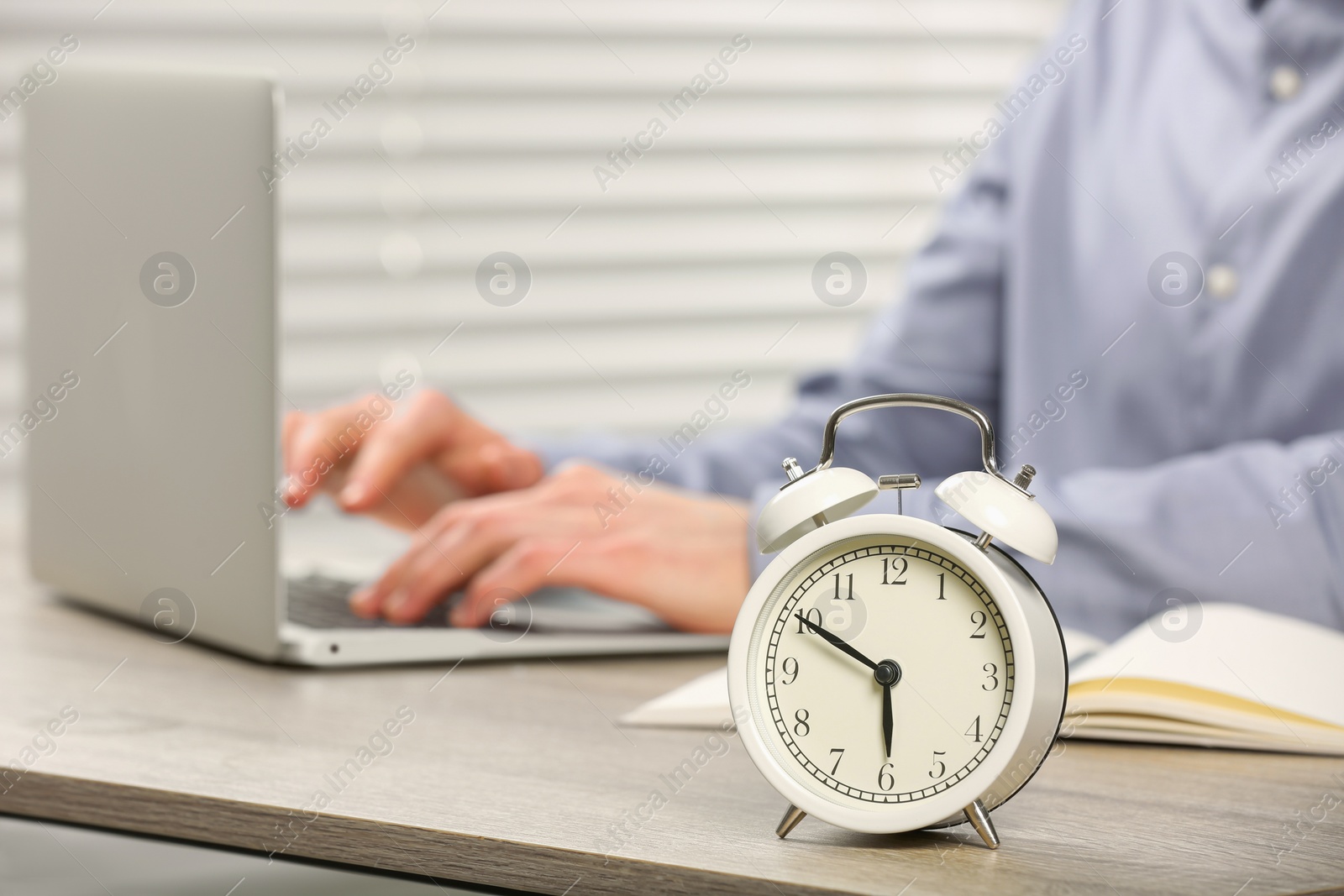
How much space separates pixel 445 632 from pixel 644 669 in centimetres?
15

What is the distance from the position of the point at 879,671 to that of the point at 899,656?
11 mm

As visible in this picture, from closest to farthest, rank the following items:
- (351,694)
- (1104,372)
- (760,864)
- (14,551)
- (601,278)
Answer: (760,864), (351,694), (1104,372), (14,551), (601,278)

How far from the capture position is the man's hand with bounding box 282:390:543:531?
1.18 m

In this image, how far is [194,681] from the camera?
91 centimetres

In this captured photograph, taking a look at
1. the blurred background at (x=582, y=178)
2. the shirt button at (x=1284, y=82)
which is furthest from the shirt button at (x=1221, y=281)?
the blurred background at (x=582, y=178)

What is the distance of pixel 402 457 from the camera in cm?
118

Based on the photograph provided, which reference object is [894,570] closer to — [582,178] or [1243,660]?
[1243,660]

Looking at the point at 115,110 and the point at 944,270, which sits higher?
the point at 115,110

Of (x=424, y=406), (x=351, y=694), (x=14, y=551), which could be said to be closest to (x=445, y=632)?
(x=351, y=694)

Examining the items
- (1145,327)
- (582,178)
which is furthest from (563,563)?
(582,178)

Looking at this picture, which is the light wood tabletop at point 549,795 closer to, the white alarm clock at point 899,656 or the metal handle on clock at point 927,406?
the white alarm clock at point 899,656

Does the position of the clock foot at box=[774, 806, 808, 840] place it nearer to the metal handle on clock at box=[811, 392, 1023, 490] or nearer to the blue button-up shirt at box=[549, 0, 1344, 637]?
the metal handle on clock at box=[811, 392, 1023, 490]

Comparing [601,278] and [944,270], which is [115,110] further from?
[601,278]

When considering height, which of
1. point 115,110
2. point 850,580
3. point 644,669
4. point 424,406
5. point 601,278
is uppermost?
point 115,110
